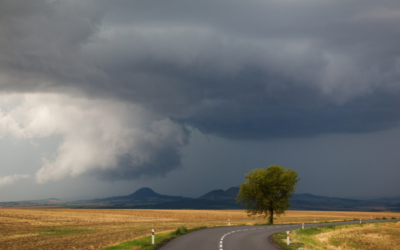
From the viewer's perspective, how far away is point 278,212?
2576 inches

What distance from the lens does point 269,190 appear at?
65.0 m

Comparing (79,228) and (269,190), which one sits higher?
(269,190)

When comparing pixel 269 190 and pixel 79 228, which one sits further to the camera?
pixel 269 190

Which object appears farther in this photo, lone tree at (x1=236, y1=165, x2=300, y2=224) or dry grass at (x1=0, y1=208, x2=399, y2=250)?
lone tree at (x1=236, y1=165, x2=300, y2=224)

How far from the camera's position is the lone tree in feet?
212

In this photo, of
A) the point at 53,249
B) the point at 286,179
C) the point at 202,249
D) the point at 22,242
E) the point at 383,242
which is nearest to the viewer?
the point at 202,249

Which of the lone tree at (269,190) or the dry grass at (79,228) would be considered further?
the lone tree at (269,190)

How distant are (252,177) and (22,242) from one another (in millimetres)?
40548

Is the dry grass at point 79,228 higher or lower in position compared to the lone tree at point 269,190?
lower

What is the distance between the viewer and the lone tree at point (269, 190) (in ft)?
212

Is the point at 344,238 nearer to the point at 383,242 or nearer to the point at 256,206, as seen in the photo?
the point at 383,242

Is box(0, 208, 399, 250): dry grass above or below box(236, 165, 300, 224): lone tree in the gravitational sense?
below

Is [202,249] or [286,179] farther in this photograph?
[286,179]

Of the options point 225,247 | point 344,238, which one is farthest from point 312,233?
point 225,247
